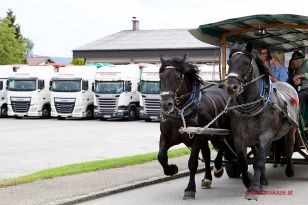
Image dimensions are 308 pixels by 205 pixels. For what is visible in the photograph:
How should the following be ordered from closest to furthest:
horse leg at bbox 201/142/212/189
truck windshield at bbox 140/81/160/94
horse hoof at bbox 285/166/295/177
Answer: horse leg at bbox 201/142/212/189 → horse hoof at bbox 285/166/295/177 → truck windshield at bbox 140/81/160/94

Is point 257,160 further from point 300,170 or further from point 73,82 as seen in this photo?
point 73,82

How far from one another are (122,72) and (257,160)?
95.7 ft

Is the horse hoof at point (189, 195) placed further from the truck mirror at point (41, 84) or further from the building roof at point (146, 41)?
the building roof at point (146, 41)

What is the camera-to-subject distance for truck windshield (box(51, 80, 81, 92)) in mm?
39688

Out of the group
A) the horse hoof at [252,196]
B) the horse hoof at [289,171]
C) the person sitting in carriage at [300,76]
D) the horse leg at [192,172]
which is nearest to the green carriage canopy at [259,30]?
the person sitting in carriage at [300,76]

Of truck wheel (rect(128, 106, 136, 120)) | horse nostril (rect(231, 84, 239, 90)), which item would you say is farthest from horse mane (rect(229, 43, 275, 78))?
truck wheel (rect(128, 106, 136, 120))

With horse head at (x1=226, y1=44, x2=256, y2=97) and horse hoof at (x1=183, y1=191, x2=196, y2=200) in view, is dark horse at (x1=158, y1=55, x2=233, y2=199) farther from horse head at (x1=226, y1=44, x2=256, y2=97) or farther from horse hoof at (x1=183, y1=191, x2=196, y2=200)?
horse head at (x1=226, y1=44, x2=256, y2=97)

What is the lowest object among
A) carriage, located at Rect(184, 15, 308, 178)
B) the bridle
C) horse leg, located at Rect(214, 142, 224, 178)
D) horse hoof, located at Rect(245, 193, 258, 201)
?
horse hoof, located at Rect(245, 193, 258, 201)

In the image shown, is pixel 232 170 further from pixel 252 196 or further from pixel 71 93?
pixel 71 93

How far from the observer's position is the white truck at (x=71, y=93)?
3950cm

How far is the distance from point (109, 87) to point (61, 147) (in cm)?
1823

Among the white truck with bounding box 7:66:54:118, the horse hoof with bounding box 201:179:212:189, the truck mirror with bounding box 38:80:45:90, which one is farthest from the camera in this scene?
the truck mirror with bounding box 38:80:45:90

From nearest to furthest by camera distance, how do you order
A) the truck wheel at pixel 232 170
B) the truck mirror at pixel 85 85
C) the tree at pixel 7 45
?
the truck wheel at pixel 232 170, the truck mirror at pixel 85 85, the tree at pixel 7 45

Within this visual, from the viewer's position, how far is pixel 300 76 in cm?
1255
